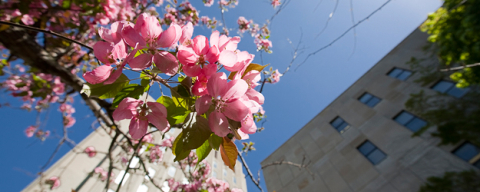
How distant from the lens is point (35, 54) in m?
2.11

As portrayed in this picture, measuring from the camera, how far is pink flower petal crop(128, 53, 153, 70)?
595 millimetres

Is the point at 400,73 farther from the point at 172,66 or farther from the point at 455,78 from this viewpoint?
the point at 172,66

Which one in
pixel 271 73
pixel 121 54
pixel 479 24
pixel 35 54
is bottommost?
pixel 121 54

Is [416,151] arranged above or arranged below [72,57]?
above

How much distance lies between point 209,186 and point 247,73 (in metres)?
3.12

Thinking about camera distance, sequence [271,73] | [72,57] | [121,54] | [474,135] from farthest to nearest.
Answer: [474,135] < [271,73] < [72,57] < [121,54]

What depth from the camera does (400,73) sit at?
9.19 m

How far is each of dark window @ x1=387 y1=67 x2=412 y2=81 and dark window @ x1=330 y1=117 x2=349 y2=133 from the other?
3.01m

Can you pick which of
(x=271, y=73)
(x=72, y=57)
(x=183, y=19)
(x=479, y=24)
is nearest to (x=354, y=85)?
(x=479, y=24)

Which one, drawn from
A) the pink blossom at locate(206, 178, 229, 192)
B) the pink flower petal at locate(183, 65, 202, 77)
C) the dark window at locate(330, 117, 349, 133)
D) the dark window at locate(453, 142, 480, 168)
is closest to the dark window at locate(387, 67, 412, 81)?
the dark window at locate(330, 117, 349, 133)

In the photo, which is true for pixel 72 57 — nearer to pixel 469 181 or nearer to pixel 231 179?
pixel 469 181

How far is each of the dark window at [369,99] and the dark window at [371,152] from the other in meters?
1.98

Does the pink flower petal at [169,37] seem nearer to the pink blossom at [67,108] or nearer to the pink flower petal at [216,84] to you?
the pink flower petal at [216,84]

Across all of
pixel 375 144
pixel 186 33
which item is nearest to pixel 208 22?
pixel 186 33
